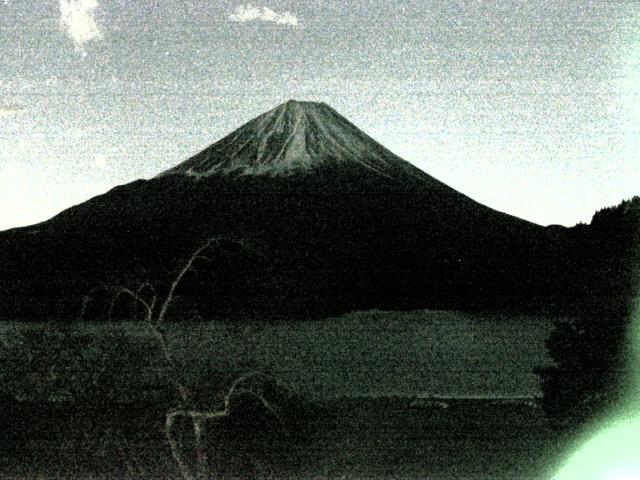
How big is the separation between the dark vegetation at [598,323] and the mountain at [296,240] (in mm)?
27661

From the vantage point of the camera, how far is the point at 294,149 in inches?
3497

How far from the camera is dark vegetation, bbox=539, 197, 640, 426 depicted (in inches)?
470

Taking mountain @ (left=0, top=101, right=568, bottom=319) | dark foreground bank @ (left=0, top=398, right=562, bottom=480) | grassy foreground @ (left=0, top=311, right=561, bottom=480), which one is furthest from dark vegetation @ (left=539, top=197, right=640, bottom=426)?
mountain @ (left=0, top=101, right=568, bottom=319)

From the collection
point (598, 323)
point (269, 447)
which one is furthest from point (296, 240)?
point (598, 323)

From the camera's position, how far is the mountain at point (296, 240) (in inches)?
2008

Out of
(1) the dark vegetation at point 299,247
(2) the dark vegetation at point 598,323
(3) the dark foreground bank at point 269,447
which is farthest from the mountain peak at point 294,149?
(2) the dark vegetation at point 598,323

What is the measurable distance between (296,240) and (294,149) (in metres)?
26.5

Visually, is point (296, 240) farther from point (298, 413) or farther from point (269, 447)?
point (269, 447)

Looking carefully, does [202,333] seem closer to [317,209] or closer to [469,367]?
[469,367]

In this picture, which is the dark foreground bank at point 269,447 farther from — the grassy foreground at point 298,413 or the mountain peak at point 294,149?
the mountain peak at point 294,149

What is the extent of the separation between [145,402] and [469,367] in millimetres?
17771

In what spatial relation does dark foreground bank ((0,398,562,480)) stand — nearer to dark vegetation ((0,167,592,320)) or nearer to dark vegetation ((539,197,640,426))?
dark vegetation ((539,197,640,426))

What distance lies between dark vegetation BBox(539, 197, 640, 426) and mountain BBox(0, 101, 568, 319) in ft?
90.8

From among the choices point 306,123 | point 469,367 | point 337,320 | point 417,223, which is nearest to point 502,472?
point 469,367
